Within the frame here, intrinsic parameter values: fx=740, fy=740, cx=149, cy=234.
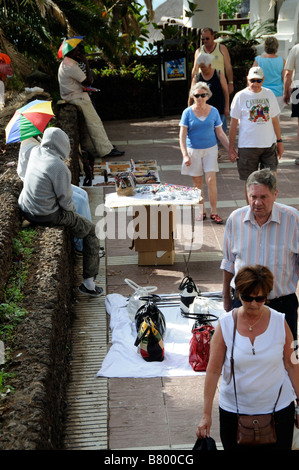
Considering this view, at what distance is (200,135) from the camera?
8.90 m

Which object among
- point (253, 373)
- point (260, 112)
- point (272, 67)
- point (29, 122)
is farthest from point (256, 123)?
point (253, 373)

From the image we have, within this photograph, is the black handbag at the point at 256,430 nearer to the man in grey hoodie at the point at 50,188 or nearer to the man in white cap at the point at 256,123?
the man in grey hoodie at the point at 50,188

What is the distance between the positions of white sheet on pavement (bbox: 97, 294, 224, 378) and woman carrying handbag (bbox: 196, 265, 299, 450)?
6.49ft

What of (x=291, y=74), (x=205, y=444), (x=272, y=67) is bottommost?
(x=205, y=444)

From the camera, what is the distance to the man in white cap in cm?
845

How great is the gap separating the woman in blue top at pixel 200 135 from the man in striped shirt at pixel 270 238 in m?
3.91

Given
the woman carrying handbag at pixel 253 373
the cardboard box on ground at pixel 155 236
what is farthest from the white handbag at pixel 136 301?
the woman carrying handbag at pixel 253 373

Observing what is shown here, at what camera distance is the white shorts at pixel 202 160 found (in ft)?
29.7

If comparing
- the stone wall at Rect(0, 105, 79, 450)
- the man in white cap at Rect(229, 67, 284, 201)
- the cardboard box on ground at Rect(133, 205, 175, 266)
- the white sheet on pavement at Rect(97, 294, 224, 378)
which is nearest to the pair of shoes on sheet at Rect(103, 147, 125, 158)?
the man in white cap at Rect(229, 67, 284, 201)

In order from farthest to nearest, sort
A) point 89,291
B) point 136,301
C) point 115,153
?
point 115,153 < point 89,291 < point 136,301

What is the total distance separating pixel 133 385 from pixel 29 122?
3.26 metres

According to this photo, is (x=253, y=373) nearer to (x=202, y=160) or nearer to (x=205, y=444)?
(x=205, y=444)

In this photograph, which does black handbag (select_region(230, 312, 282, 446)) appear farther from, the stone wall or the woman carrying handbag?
the stone wall
